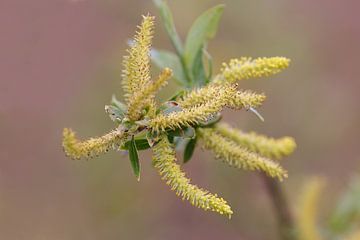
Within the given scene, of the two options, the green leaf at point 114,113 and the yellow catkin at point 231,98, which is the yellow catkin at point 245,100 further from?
the green leaf at point 114,113

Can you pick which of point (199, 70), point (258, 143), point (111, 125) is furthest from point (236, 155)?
point (111, 125)

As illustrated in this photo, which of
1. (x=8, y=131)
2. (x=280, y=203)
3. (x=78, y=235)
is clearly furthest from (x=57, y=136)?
(x=280, y=203)

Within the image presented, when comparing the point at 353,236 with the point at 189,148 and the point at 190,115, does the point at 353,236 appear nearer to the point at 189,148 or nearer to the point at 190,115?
the point at 189,148

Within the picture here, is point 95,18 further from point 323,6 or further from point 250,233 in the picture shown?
point 250,233

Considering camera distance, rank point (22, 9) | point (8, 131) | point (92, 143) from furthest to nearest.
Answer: point (22, 9), point (8, 131), point (92, 143)

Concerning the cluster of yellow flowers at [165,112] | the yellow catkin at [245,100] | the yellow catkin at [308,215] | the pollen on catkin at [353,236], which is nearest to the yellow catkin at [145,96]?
the cluster of yellow flowers at [165,112]

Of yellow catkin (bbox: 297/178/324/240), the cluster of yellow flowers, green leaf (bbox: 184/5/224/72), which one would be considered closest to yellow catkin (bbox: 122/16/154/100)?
the cluster of yellow flowers

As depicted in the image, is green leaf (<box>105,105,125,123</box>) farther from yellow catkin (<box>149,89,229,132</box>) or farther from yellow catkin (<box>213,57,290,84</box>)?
yellow catkin (<box>213,57,290,84</box>)
